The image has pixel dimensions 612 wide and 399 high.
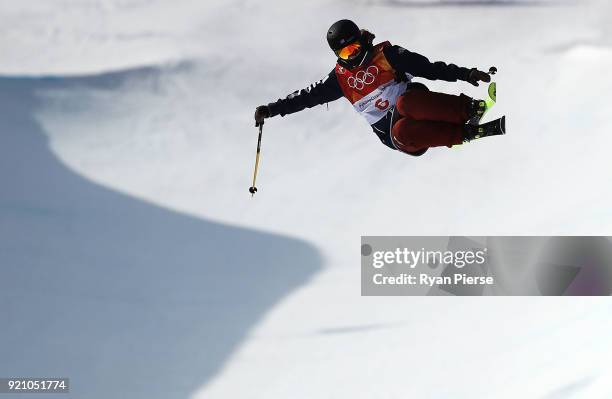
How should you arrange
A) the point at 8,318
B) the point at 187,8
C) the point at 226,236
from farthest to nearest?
the point at 187,8
the point at 226,236
the point at 8,318

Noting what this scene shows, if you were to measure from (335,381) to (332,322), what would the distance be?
0.77 meters

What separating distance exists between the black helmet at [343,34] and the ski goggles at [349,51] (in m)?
0.06

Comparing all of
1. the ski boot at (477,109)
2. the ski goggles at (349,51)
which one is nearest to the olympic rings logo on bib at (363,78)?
the ski goggles at (349,51)

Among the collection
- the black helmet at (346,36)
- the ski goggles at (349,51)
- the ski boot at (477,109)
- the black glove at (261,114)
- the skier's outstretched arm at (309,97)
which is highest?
the black helmet at (346,36)

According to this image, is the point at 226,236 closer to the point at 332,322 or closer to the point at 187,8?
the point at 332,322

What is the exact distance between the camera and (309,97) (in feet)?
25.7

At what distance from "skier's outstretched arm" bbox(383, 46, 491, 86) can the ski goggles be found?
0.92 feet

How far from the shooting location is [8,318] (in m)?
10.2

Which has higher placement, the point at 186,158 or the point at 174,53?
the point at 174,53

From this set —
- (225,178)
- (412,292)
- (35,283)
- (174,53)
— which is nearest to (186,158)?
(225,178)

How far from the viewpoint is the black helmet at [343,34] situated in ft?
23.3

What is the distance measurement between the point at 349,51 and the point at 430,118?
2.81 feet

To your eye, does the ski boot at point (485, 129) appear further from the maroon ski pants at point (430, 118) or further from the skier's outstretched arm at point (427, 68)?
the skier's outstretched arm at point (427, 68)

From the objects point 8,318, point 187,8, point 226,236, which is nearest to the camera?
point 8,318
